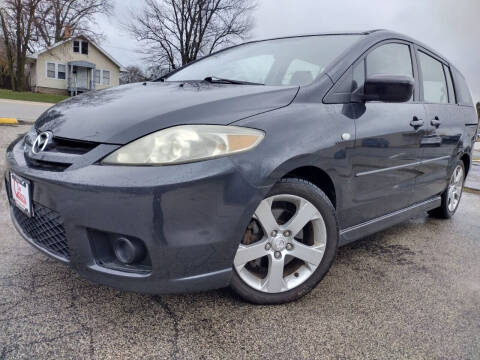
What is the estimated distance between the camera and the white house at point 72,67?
30750 mm

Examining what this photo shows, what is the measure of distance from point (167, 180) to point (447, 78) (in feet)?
10.5

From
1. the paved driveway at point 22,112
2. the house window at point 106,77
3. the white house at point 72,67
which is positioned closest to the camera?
the paved driveway at point 22,112

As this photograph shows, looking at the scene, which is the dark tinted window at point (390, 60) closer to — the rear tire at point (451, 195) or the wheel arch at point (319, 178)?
the wheel arch at point (319, 178)

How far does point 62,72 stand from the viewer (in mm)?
31688

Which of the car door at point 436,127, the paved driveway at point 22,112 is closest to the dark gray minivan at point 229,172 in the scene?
the car door at point 436,127

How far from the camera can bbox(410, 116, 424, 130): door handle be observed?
2.64 meters

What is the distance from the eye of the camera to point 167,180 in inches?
59.2

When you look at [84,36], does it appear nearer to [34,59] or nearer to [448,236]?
[34,59]

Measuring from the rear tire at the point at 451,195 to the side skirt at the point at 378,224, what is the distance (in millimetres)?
651

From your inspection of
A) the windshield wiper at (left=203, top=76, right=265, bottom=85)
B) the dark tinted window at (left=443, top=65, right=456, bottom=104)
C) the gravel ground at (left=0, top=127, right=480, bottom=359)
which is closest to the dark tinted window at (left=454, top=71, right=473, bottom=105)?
the dark tinted window at (left=443, top=65, right=456, bottom=104)

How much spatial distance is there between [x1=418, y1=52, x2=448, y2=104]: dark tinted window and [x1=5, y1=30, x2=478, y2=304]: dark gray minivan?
58 cm

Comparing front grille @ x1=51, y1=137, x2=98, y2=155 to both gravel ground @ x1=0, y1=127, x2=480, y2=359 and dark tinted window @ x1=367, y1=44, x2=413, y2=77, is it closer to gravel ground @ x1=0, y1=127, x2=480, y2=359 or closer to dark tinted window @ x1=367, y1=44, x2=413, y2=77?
gravel ground @ x1=0, y1=127, x2=480, y2=359

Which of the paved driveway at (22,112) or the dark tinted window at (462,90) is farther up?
the dark tinted window at (462,90)

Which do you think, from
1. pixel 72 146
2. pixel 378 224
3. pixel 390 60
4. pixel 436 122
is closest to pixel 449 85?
pixel 436 122
